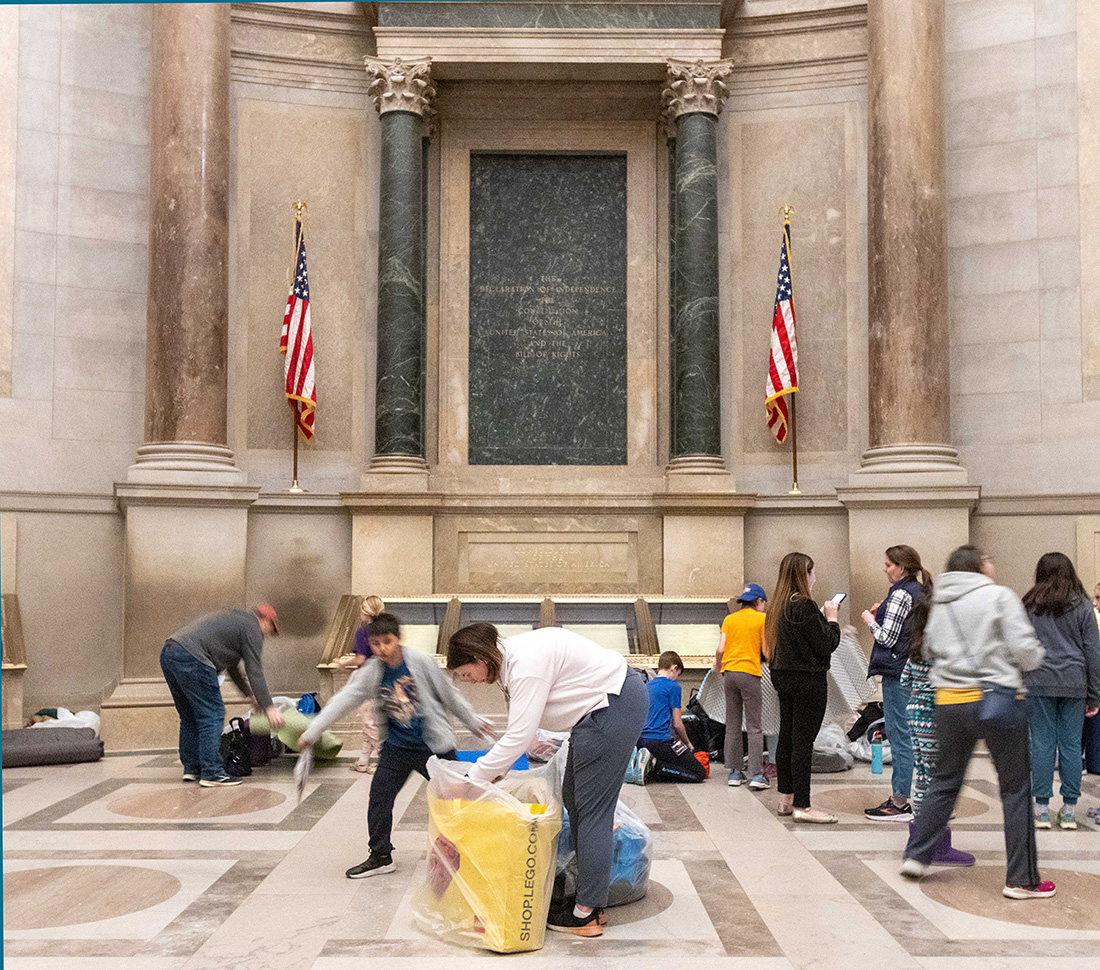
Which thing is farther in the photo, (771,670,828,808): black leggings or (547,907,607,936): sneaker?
(771,670,828,808): black leggings

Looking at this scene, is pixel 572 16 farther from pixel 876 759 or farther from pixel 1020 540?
pixel 876 759

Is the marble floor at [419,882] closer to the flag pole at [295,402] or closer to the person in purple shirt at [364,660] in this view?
the person in purple shirt at [364,660]

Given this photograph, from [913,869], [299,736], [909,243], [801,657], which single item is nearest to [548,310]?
[909,243]

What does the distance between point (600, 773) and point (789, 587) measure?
2681 mm

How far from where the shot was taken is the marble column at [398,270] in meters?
13.3

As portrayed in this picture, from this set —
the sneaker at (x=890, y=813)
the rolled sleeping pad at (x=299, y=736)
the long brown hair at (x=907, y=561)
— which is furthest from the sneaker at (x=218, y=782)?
the long brown hair at (x=907, y=561)

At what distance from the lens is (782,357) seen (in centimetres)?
1321

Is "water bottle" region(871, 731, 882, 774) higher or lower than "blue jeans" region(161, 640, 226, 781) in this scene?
lower

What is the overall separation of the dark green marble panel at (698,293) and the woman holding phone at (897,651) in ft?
20.4

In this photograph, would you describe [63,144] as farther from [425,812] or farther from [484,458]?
[425,812]

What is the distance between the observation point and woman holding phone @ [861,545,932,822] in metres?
7.04

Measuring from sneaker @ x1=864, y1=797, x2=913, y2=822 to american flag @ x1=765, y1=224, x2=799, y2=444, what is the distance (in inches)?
259

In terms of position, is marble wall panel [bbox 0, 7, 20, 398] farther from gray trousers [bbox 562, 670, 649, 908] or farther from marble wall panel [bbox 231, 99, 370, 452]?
gray trousers [bbox 562, 670, 649, 908]

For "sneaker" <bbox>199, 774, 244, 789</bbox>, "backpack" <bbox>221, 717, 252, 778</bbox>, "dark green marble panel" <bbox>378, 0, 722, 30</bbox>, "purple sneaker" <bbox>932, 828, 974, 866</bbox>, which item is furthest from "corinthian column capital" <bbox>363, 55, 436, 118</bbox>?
"purple sneaker" <bbox>932, 828, 974, 866</bbox>
